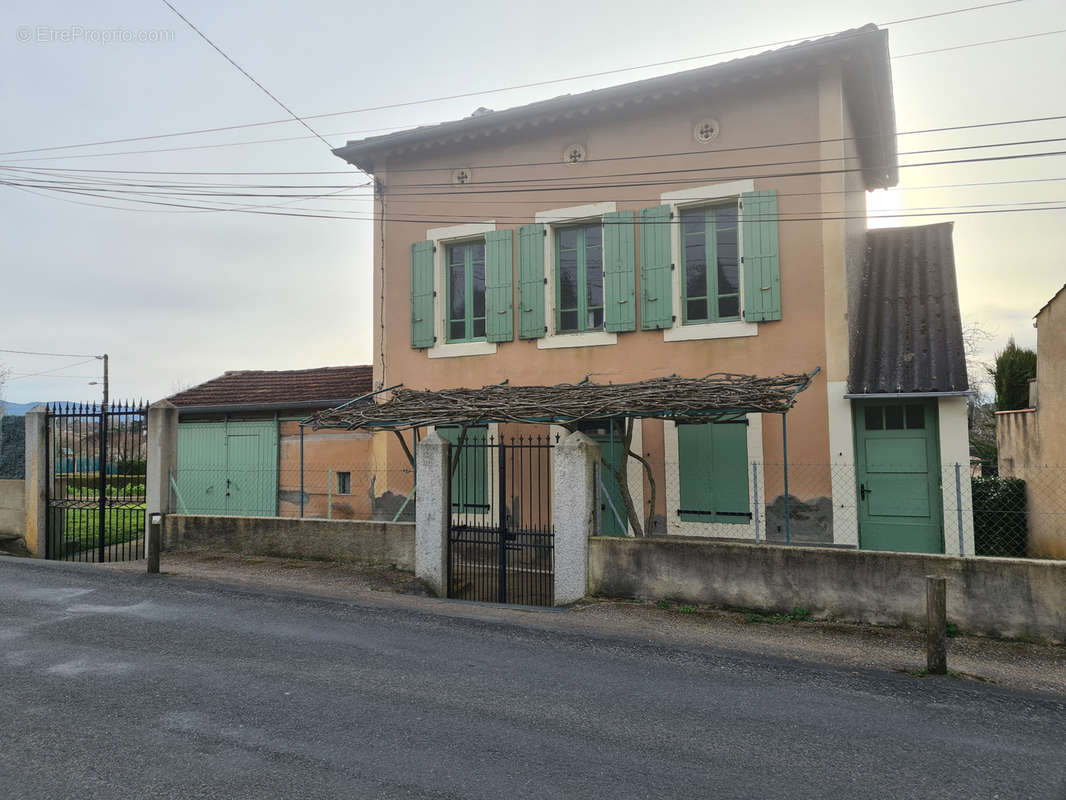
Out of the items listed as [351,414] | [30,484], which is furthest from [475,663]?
[30,484]

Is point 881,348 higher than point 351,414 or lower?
higher

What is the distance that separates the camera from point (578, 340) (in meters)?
11.1

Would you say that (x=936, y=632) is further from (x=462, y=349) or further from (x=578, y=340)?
(x=462, y=349)

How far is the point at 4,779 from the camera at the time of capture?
365 cm

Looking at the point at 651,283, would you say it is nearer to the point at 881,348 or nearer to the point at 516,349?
the point at 516,349

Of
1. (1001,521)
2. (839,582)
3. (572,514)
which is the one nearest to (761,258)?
(572,514)

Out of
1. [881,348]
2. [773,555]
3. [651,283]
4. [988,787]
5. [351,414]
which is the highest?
[651,283]

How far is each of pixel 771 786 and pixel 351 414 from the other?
7.25 metres

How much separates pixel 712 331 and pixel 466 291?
4.34 m

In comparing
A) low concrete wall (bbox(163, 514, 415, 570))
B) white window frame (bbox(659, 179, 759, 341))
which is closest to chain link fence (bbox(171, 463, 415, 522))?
low concrete wall (bbox(163, 514, 415, 570))

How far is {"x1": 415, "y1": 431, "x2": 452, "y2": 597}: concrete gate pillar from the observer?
8.89m

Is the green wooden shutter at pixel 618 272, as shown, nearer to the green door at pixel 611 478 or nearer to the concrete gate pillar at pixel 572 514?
the green door at pixel 611 478

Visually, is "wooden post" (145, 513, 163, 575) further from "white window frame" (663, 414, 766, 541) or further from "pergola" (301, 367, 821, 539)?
"white window frame" (663, 414, 766, 541)

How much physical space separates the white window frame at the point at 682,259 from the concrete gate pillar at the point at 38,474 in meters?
10.7
